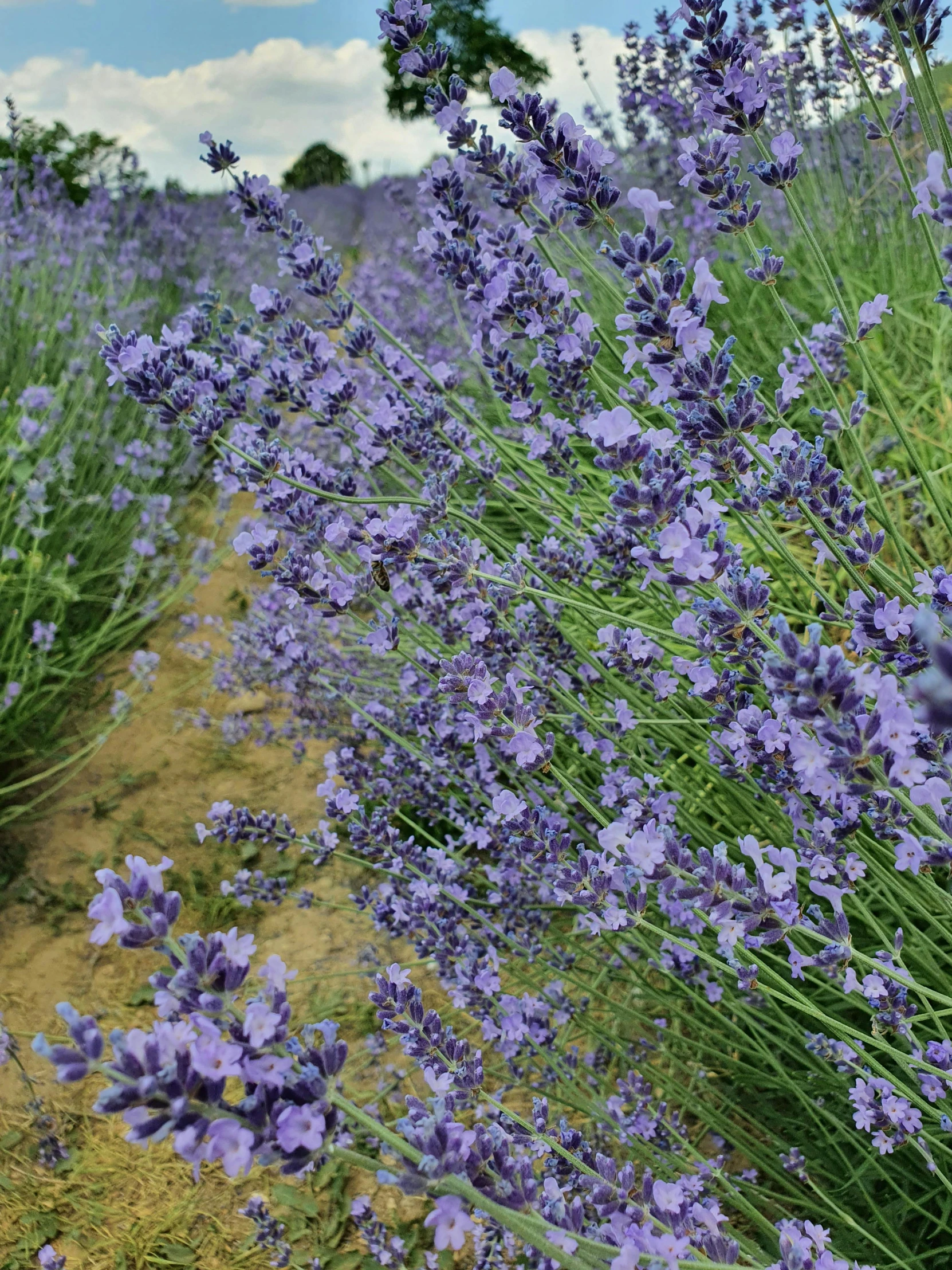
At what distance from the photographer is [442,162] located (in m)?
1.66

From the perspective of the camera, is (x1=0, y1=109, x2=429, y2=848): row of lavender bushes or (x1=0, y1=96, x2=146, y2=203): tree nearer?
(x1=0, y1=109, x2=429, y2=848): row of lavender bushes

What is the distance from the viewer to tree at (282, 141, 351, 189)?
23.2m

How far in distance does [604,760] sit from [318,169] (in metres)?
24.4

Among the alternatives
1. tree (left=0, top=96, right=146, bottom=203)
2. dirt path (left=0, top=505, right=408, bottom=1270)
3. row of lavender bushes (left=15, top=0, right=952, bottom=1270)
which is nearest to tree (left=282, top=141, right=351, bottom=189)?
tree (left=0, top=96, right=146, bottom=203)

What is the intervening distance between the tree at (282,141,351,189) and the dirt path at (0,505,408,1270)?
72.3 feet

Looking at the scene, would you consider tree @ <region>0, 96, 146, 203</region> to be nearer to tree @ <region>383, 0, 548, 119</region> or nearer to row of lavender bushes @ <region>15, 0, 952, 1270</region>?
row of lavender bushes @ <region>15, 0, 952, 1270</region>

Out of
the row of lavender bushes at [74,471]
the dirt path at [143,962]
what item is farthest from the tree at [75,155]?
the dirt path at [143,962]

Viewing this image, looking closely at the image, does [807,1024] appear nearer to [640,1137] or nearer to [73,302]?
[640,1137]

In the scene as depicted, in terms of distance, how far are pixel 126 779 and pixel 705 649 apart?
110 inches

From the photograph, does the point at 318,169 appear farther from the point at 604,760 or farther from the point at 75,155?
the point at 604,760

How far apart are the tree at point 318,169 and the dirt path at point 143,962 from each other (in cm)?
2203

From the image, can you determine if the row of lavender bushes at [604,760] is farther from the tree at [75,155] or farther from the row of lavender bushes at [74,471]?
the tree at [75,155]

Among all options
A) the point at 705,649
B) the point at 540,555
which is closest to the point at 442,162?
the point at 540,555

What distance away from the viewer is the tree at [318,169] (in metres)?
23.2
